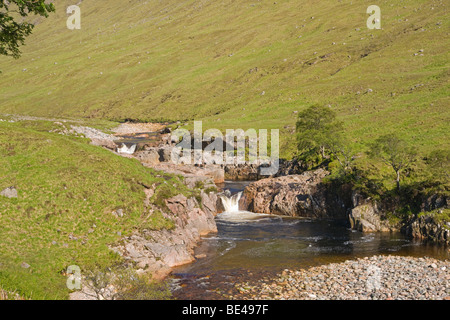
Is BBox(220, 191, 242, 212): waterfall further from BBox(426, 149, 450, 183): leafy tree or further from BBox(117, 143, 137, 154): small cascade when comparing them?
BBox(117, 143, 137, 154): small cascade

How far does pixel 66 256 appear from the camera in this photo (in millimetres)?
28156

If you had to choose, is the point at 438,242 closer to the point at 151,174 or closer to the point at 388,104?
the point at 151,174

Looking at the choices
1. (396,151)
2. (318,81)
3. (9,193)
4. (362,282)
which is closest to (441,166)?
(396,151)

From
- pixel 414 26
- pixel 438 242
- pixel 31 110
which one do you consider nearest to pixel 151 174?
pixel 438 242

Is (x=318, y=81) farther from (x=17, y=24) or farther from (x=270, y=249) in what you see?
(x=17, y=24)

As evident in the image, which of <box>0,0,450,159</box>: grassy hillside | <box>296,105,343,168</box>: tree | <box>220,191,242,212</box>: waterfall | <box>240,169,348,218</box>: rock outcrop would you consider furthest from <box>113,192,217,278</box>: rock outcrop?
<box>0,0,450,159</box>: grassy hillside

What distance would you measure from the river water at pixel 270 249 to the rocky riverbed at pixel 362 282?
5.83 ft

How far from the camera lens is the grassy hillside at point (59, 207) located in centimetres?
2589

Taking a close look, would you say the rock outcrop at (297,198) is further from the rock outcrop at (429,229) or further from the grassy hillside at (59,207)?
the grassy hillside at (59,207)

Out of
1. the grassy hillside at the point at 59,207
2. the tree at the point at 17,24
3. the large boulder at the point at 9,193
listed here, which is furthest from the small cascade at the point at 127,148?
the tree at the point at 17,24

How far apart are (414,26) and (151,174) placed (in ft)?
410

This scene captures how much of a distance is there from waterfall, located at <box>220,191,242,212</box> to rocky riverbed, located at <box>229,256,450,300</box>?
80.5 feet

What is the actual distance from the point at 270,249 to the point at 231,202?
19.0 meters

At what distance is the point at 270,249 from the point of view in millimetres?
37156
